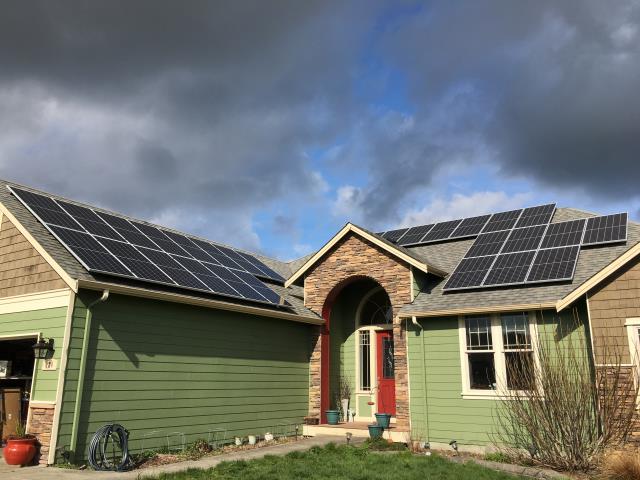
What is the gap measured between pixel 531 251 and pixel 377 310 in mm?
5231

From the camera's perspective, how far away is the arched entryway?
53.5 feet

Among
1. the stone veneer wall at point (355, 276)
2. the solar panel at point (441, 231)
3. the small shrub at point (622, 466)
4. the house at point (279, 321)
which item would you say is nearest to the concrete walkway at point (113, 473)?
the house at point (279, 321)

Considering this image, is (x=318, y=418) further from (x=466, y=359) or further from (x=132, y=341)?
(x=132, y=341)

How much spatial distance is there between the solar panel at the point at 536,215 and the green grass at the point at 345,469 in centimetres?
829

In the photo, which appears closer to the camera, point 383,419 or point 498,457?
point 498,457

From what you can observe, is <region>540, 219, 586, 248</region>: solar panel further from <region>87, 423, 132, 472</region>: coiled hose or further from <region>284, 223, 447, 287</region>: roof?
<region>87, 423, 132, 472</region>: coiled hose

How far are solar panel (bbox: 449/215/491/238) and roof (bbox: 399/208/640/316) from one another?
230 centimetres

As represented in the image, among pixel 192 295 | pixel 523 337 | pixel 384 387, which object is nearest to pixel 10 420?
pixel 192 295

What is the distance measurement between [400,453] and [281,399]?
4520 millimetres

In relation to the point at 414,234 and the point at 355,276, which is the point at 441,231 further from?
the point at 355,276

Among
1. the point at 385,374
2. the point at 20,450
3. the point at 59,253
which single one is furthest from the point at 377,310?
the point at 20,450

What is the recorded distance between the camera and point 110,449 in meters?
10.4

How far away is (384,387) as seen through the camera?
639 inches

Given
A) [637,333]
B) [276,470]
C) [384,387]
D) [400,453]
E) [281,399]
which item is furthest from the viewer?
[384,387]
